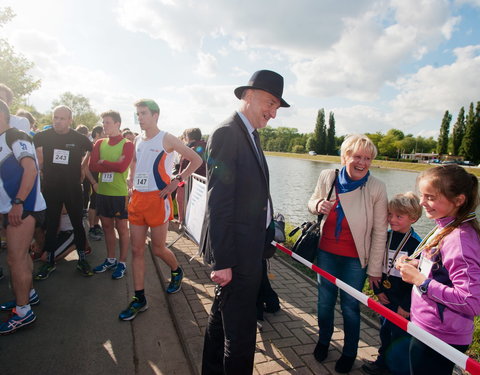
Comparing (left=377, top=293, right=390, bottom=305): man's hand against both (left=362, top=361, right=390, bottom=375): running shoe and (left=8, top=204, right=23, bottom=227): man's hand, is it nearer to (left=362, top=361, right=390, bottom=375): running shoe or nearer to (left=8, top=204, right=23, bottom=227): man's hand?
(left=362, top=361, right=390, bottom=375): running shoe

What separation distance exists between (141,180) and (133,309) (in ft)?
4.57

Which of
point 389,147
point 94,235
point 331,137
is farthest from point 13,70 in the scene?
point 389,147

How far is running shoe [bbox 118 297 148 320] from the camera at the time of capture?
3.19 m

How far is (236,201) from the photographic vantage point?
1892mm

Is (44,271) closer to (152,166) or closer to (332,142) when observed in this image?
(152,166)

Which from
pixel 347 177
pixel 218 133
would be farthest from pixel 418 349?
pixel 218 133

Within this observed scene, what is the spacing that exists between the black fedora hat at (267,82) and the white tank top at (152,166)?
1631 mm

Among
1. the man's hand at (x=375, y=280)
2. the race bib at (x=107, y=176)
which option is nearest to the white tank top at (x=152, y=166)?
the race bib at (x=107, y=176)

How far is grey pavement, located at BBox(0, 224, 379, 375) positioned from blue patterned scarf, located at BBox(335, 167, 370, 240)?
4.13 feet

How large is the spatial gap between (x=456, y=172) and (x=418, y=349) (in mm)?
1087

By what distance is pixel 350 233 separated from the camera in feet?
8.71

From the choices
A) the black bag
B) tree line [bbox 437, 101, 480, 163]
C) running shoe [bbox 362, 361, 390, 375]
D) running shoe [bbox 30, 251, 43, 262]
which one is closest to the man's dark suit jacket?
the black bag

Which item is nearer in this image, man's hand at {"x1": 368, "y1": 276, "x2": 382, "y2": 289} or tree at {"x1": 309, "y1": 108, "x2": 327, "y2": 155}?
man's hand at {"x1": 368, "y1": 276, "x2": 382, "y2": 289}

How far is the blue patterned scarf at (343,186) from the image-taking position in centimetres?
260
